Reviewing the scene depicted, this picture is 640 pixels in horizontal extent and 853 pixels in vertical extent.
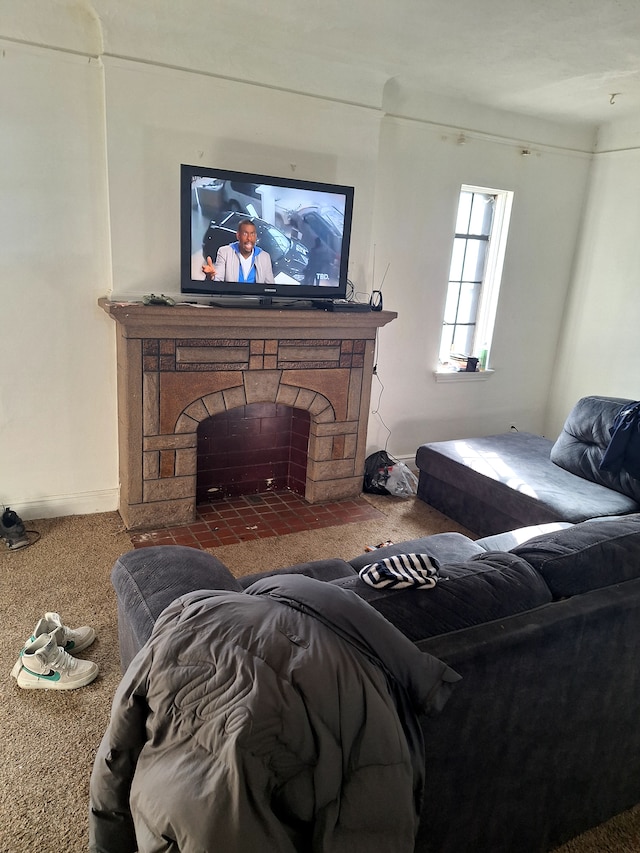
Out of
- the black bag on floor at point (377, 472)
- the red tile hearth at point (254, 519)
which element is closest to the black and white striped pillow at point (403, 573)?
the red tile hearth at point (254, 519)

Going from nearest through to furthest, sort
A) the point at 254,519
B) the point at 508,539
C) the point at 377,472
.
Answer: the point at 508,539 < the point at 254,519 < the point at 377,472

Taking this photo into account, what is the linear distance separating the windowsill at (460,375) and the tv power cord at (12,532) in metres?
2.95

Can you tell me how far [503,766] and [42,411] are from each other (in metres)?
2.86

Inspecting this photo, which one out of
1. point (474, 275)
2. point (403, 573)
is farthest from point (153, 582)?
point (474, 275)

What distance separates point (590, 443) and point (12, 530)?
10.9 ft

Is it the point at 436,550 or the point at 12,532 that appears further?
the point at 12,532

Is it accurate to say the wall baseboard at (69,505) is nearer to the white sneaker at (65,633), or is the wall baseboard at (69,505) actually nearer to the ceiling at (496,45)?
the white sneaker at (65,633)

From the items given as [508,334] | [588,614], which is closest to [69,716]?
[588,614]

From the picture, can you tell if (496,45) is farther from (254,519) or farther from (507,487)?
(254,519)

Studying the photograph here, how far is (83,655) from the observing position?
2.42m

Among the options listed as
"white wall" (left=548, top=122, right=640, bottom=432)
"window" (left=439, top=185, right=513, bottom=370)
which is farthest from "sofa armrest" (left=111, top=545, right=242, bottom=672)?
"white wall" (left=548, top=122, right=640, bottom=432)

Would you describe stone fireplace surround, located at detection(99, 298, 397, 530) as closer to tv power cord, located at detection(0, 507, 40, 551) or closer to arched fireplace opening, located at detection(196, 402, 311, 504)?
arched fireplace opening, located at detection(196, 402, 311, 504)

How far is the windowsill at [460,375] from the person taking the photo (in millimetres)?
4637

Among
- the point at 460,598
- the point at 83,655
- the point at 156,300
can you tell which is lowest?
the point at 83,655
